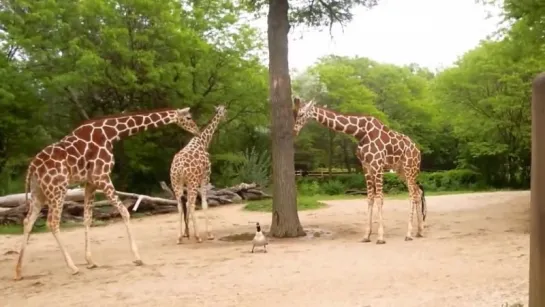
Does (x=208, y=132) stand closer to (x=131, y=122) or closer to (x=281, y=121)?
(x=281, y=121)

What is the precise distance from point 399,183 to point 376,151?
18759 mm

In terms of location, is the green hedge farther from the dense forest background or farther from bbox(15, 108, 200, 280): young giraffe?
bbox(15, 108, 200, 280): young giraffe

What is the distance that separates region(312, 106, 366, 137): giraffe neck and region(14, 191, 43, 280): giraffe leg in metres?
5.52

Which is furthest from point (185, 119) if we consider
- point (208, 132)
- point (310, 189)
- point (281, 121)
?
point (310, 189)

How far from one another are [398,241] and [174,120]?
464 centimetres

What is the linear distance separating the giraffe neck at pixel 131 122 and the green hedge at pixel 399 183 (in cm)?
1743

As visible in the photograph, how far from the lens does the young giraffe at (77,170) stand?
836 centimetres

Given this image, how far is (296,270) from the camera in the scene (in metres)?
7.98

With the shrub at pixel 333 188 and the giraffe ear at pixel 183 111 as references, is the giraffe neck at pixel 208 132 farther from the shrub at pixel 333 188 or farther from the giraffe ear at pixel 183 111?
the shrub at pixel 333 188

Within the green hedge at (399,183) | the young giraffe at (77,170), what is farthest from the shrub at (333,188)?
the young giraffe at (77,170)

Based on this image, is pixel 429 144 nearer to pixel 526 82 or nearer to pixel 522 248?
pixel 526 82

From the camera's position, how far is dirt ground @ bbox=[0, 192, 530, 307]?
6.29 meters

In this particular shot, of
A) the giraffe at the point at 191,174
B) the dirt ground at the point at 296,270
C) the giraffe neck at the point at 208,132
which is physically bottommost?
the dirt ground at the point at 296,270

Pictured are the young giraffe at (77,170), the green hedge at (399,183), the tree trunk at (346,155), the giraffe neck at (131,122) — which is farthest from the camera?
the tree trunk at (346,155)
